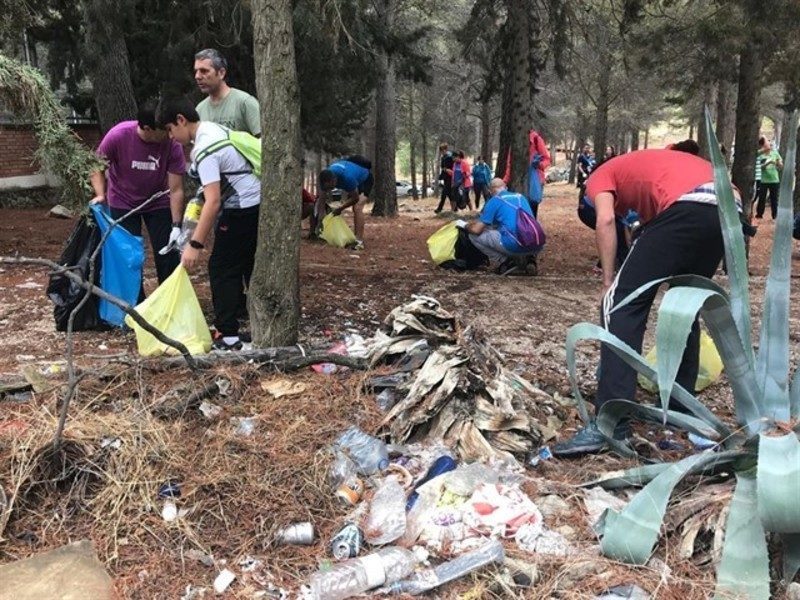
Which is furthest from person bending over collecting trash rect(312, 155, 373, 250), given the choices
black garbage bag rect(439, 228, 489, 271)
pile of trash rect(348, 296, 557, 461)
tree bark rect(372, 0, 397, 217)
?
pile of trash rect(348, 296, 557, 461)

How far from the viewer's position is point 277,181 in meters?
3.58

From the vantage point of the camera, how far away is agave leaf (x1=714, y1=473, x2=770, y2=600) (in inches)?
77.6

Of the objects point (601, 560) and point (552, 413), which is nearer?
point (601, 560)

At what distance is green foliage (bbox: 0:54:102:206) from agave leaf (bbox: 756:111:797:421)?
3.73 m

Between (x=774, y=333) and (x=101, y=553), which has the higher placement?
(x=774, y=333)

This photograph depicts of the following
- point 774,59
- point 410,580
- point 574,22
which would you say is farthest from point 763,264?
point 410,580

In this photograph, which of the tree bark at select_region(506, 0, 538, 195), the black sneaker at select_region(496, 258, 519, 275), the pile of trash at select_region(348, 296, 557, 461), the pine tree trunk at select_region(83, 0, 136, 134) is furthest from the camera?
the pine tree trunk at select_region(83, 0, 136, 134)

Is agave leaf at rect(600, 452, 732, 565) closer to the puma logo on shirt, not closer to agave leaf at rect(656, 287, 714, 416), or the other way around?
agave leaf at rect(656, 287, 714, 416)

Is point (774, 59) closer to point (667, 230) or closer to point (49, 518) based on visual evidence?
point (667, 230)

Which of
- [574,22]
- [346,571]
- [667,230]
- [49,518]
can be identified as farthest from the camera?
[574,22]

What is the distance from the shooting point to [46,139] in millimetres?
3934

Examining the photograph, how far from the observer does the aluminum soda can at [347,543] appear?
2.24 m

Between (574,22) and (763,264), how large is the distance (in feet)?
13.2

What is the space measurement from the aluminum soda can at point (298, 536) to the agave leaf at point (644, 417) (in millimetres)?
1264
